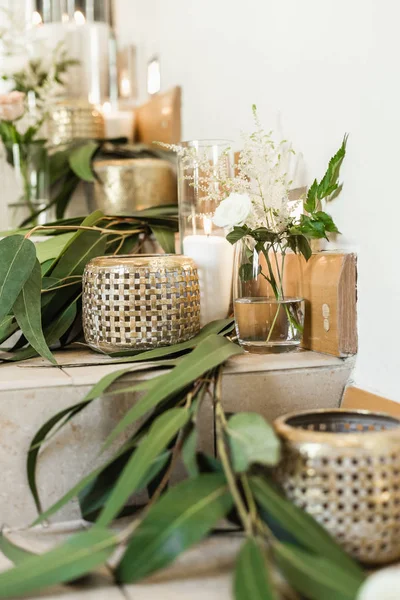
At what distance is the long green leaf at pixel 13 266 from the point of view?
2.45ft

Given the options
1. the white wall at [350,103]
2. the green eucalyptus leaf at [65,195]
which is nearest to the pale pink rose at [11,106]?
→ the green eucalyptus leaf at [65,195]

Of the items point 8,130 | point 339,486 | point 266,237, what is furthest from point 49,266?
point 8,130

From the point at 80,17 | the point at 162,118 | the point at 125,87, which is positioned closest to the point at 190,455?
the point at 162,118

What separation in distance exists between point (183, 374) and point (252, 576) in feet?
0.75

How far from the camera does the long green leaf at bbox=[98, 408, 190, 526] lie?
0.52m

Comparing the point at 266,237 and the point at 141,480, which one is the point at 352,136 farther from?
the point at 141,480

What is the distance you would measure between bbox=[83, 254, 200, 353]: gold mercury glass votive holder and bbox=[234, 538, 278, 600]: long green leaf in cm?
35

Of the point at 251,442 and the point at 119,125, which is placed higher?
the point at 119,125

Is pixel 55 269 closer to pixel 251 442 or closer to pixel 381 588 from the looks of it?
pixel 251 442

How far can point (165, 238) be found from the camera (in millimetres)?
1078

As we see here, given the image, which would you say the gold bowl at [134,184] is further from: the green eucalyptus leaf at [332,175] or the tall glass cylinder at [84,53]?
the tall glass cylinder at [84,53]

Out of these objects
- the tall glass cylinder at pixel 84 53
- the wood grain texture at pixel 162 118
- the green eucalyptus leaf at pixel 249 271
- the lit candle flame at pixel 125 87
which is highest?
the tall glass cylinder at pixel 84 53

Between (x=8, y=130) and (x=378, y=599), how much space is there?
1389 mm

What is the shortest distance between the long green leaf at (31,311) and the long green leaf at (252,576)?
0.37 meters
